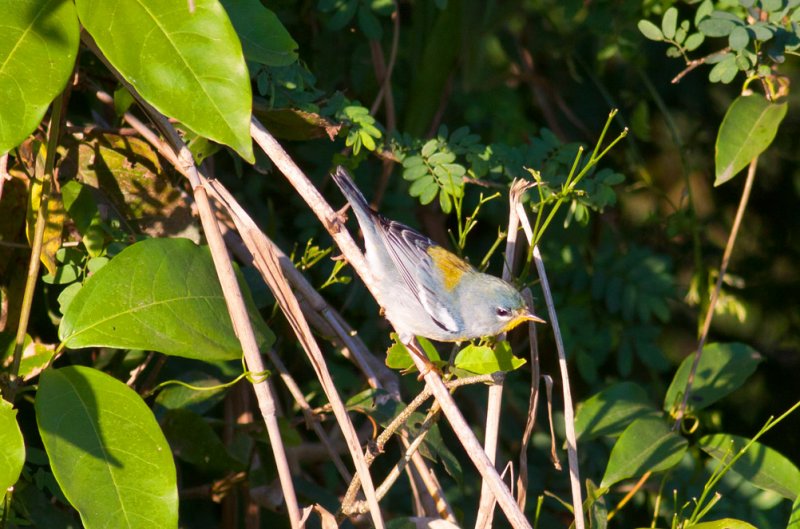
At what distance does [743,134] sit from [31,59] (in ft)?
6.13

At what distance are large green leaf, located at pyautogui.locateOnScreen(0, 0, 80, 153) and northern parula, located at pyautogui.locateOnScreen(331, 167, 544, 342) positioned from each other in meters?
1.01

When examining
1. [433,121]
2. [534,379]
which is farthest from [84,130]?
[433,121]

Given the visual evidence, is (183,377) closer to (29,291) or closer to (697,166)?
(29,291)

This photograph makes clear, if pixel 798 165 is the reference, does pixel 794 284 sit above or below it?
below

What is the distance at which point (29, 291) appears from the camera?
1940 mm

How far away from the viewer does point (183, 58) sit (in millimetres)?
1668

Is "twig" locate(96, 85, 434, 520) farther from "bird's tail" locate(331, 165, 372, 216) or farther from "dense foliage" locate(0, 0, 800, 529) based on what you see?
"bird's tail" locate(331, 165, 372, 216)

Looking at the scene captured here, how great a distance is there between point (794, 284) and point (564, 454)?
1615 mm

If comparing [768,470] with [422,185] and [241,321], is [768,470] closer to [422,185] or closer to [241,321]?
[422,185]

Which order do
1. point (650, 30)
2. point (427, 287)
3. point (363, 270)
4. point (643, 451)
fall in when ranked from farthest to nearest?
point (427, 287) → point (650, 30) → point (643, 451) → point (363, 270)

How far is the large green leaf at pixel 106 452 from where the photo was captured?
170cm

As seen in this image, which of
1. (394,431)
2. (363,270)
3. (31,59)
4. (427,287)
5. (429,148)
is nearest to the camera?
(31,59)

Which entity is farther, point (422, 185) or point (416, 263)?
point (416, 263)

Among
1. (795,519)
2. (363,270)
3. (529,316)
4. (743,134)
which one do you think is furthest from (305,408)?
(743,134)
